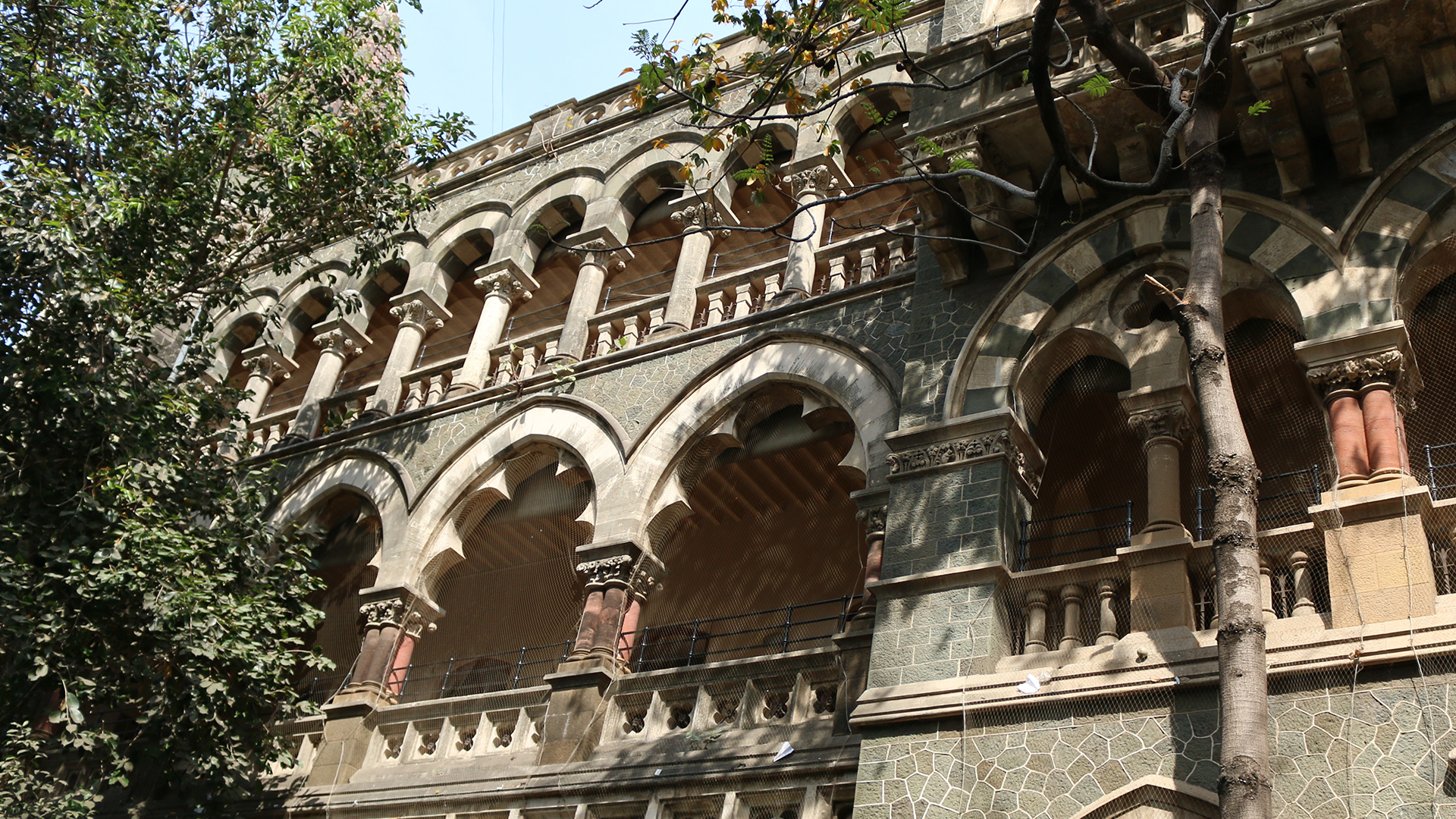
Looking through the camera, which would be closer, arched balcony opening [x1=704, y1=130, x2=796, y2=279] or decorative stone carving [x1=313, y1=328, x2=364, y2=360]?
arched balcony opening [x1=704, y1=130, x2=796, y2=279]

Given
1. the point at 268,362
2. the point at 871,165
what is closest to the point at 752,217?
the point at 871,165

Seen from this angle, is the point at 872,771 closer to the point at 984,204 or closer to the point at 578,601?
the point at 984,204

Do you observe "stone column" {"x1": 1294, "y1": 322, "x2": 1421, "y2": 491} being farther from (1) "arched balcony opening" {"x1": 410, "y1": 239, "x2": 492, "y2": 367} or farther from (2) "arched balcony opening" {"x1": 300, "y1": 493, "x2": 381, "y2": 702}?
(2) "arched balcony opening" {"x1": 300, "y1": 493, "x2": 381, "y2": 702}

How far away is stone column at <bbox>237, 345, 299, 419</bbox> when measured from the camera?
1886 cm

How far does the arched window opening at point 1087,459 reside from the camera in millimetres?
11469

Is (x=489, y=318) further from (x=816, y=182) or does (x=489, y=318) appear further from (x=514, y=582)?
(x=816, y=182)

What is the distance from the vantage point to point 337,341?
18125 mm

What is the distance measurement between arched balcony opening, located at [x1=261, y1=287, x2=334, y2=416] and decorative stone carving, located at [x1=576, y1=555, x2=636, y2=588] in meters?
7.86

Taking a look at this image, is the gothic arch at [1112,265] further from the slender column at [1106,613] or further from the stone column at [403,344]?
the stone column at [403,344]

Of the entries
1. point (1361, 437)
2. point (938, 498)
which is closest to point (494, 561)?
point (938, 498)

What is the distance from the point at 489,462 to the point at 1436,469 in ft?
29.5

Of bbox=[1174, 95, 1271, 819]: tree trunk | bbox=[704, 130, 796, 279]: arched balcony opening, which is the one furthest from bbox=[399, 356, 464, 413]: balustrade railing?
bbox=[1174, 95, 1271, 819]: tree trunk

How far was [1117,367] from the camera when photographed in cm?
1152

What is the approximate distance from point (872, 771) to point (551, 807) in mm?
3207
